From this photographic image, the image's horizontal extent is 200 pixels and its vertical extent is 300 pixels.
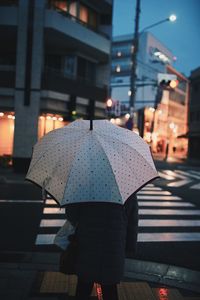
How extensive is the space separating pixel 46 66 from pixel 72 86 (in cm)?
210

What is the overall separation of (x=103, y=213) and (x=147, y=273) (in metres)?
3.10

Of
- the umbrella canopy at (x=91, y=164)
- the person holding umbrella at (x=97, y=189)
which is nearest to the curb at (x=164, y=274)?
the person holding umbrella at (x=97, y=189)

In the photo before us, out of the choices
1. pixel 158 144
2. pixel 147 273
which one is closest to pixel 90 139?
pixel 147 273

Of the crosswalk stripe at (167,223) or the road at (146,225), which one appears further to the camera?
the crosswalk stripe at (167,223)

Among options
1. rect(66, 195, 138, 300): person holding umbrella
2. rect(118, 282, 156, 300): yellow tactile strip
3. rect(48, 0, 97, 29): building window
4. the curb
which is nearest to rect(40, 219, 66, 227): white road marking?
the curb

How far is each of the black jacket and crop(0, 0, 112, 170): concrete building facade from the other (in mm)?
18149

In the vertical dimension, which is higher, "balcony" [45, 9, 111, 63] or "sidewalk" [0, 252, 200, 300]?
"balcony" [45, 9, 111, 63]

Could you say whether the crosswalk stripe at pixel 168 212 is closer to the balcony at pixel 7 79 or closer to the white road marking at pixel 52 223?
the white road marking at pixel 52 223

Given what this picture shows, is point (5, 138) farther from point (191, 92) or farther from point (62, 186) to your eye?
point (191, 92)

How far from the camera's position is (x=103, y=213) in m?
3.35

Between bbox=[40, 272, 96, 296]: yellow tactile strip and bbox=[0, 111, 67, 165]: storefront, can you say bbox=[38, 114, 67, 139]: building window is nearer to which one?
bbox=[0, 111, 67, 165]: storefront

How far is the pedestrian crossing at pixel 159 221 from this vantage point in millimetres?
8320

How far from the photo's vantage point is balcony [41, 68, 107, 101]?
873 inches

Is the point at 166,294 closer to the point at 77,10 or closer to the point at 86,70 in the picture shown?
the point at 86,70
